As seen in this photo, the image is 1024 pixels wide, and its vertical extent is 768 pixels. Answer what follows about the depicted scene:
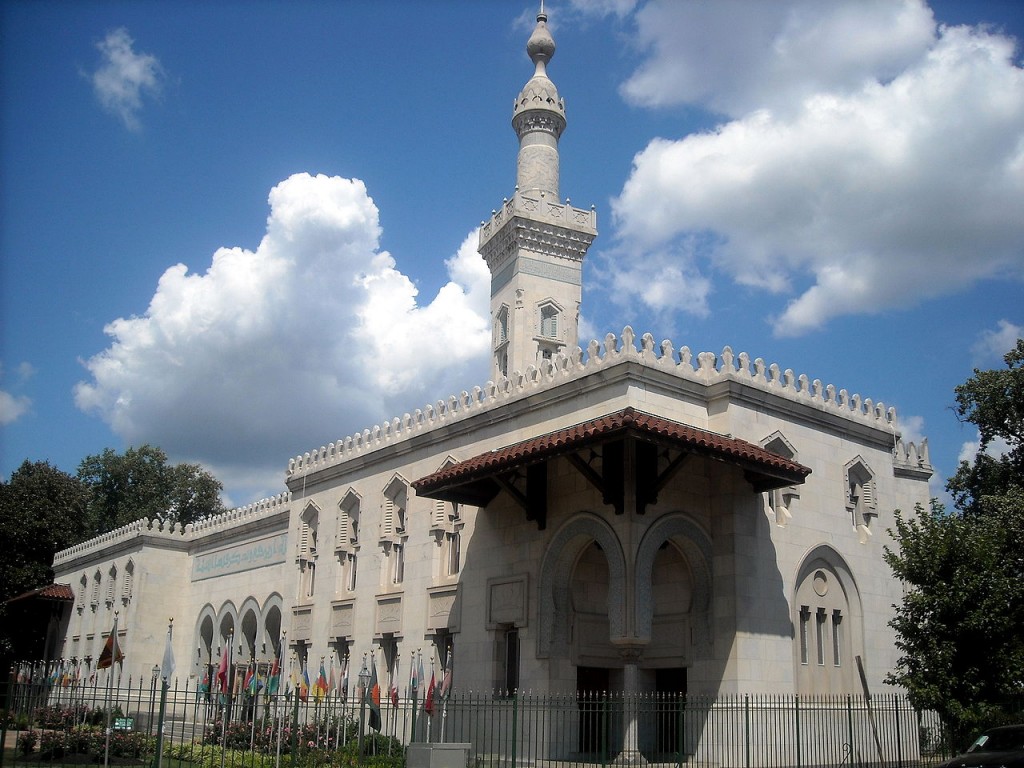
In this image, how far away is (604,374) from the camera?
63.8 feet

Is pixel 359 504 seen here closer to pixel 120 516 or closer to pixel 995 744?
pixel 995 744

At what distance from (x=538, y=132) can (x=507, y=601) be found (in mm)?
20218

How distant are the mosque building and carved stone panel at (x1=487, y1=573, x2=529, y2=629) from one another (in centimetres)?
4

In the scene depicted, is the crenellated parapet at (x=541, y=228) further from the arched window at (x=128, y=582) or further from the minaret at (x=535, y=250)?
the arched window at (x=128, y=582)

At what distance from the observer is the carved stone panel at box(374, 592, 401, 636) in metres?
23.9

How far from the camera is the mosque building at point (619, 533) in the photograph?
18172 millimetres

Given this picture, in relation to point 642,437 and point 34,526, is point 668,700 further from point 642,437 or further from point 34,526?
point 34,526

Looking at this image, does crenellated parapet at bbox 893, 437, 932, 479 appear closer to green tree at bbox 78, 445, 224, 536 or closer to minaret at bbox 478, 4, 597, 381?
minaret at bbox 478, 4, 597, 381

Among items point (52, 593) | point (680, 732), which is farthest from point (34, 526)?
point (680, 732)

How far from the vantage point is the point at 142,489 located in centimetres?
5528

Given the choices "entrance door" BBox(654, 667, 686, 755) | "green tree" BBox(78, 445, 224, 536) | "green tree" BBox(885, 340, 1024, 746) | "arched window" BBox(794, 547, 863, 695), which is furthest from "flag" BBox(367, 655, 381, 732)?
"green tree" BBox(78, 445, 224, 536)

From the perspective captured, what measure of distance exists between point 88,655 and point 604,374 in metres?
29.0

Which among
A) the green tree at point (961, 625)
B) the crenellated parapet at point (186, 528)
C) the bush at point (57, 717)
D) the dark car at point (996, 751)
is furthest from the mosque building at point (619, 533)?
the bush at point (57, 717)

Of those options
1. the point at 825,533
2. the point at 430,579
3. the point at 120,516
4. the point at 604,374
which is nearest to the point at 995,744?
the point at 825,533
